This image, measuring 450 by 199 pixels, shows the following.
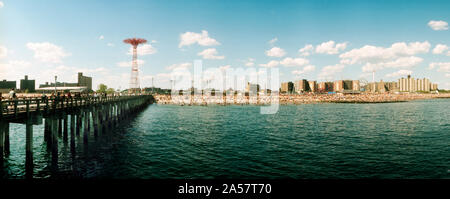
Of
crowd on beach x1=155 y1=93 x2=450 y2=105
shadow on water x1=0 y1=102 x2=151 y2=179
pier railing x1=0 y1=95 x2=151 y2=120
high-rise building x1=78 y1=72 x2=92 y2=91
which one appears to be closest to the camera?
pier railing x1=0 y1=95 x2=151 y2=120

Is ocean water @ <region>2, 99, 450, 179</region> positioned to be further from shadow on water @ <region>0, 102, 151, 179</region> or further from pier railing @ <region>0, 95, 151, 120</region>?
pier railing @ <region>0, 95, 151, 120</region>

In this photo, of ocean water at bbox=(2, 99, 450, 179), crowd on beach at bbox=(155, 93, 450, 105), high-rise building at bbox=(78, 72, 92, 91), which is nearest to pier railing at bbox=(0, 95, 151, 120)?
ocean water at bbox=(2, 99, 450, 179)

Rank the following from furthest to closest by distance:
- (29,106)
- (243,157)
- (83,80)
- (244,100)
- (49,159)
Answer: (83,80) → (244,100) → (243,157) → (49,159) → (29,106)

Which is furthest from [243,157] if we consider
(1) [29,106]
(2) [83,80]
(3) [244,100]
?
(2) [83,80]

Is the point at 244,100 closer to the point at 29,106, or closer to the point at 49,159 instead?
the point at 49,159

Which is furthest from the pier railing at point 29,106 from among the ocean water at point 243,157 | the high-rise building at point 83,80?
the high-rise building at point 83,80

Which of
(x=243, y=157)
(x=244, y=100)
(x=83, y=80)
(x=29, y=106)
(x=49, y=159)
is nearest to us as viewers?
(x=29, y=106)

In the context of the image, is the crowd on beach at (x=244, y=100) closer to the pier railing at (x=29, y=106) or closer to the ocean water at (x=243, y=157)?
the ocean water at (x=243, y=157)

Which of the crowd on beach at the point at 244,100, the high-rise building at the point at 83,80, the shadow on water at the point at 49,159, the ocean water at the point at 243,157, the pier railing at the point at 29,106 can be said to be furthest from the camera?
the high-rise building at the point at 83,80

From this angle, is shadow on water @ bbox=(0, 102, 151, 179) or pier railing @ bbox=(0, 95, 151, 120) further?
shadow on water @ bbox=(0, 102, 151, 179)
